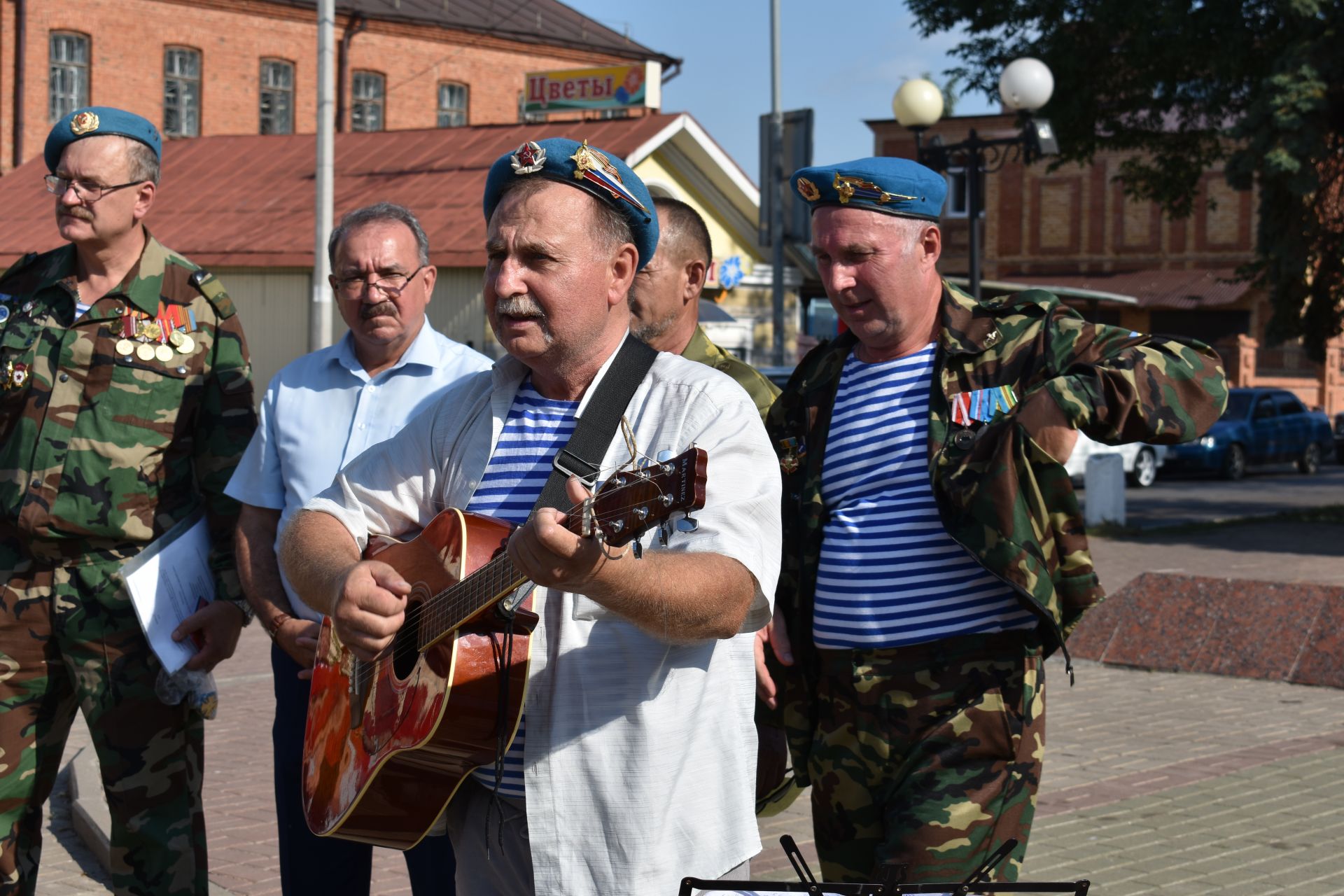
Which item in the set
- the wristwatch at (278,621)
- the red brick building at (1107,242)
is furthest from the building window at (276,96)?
the wristwatch at (278,621)

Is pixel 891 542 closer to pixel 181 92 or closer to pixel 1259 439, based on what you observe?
pixel 1259 439

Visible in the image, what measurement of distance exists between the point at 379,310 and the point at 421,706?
5.69 feet

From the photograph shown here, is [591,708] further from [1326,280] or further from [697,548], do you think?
[1326,280]

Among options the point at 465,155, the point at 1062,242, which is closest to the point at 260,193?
the point at 465,155

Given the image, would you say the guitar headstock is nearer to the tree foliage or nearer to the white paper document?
the white paper document

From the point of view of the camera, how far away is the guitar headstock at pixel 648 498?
2.28 m

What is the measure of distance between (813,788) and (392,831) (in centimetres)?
125

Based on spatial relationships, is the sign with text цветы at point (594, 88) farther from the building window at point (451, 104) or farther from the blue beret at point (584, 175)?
the blue beret at point (584, 175)

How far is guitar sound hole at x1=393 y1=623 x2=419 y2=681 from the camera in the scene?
2.90 m

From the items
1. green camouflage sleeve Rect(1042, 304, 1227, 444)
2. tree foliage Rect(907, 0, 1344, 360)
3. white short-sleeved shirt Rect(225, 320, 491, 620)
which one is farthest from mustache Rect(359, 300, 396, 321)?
tree foliage Rect(907, 0, 1344, 360)

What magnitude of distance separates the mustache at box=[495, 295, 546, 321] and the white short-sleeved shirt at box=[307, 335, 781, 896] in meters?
0.23

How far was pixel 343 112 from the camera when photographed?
1781 inches

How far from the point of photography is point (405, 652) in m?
2.94

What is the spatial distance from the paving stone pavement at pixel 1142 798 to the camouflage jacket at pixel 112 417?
1.80 metres
